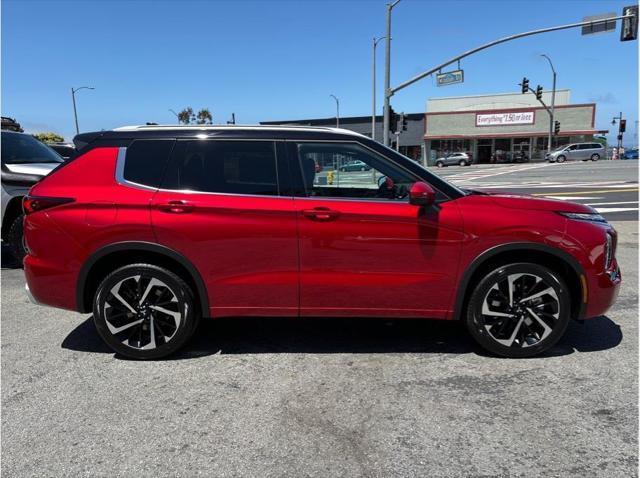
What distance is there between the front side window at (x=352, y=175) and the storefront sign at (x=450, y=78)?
2012cm

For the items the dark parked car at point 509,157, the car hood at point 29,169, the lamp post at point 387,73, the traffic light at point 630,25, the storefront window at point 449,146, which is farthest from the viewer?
the storefront window at point 449,146

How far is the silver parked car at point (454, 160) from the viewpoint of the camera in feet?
167

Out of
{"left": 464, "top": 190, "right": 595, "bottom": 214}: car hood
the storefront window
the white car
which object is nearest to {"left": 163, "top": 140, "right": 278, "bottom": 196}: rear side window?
{"left": 464, "top": 190, "right": 595, "bottom": 214}: car hood

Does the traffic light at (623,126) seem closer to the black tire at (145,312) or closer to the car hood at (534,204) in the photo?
the car hood at (534,204)

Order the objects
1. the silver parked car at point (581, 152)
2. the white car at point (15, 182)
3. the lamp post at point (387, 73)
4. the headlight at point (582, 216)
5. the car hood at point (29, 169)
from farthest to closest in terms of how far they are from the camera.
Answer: the silver parked car at point (581, 152)
the lamp post at point (387, 73)
the car hood at point (29, 169)
the white car at point (15, 182)
the headlight at point (582, 216)

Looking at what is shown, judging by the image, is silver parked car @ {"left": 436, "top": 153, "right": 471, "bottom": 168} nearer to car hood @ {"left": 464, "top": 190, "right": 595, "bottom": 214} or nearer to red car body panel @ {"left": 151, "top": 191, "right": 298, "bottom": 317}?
car hood @ {"left": 464, "top": 190, "right": 595, "bottom": 214}

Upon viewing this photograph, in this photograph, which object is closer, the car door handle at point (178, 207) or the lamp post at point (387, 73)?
the car door handle at point (178, 207)

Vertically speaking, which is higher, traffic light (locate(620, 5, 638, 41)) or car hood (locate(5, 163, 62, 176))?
traffic light (locate(620, 5, 638, 41))

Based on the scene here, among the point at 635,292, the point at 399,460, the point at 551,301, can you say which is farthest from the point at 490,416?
the point at 635,292

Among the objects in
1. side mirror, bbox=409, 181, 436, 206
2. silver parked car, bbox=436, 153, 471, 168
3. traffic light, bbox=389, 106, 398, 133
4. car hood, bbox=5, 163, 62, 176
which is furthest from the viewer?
silver parked car, bbox=436, 153, 471, 168

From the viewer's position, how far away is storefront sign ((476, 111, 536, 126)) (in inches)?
2077

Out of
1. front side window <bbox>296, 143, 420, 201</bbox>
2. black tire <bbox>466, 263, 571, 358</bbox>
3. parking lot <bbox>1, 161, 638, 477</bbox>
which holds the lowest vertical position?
parking lot <bbox>1, 161, 638, 477</bbox>

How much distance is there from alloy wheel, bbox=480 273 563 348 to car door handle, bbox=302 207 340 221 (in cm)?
134

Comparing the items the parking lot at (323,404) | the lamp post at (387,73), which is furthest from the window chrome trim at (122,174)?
the lamp post at (387,73)
